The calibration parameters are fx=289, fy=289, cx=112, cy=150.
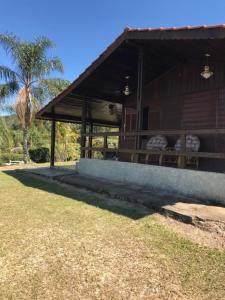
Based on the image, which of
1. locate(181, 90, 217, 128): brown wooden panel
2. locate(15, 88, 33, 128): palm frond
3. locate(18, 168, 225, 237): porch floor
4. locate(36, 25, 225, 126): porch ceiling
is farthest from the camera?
locate(15, 88, 33, 128): palm frond

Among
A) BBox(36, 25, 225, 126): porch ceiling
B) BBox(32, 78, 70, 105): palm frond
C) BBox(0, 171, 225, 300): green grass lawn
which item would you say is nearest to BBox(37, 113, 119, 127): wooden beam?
BBox(36, 25, 225, 126): porch ceiling

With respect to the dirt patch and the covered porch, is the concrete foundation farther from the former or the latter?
the dirt patch

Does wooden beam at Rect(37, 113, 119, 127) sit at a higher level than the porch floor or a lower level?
higher

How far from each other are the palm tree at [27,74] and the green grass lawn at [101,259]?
42.2 ft

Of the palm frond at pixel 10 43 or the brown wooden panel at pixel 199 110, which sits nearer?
the brown wooden panel at pixel 199 110

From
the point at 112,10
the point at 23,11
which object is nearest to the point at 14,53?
the point at 23,11

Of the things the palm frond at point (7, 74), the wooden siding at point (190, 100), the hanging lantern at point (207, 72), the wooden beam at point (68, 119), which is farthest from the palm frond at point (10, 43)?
the hanging lantern at point (207, 72)

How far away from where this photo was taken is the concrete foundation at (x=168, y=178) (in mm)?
5898

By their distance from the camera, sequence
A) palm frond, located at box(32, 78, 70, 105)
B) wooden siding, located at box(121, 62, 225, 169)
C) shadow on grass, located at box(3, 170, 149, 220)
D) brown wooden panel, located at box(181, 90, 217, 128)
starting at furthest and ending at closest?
palm frond, located at box(32, 78, 70, 105) → brown wooden panel, located at box(181, 90, 217, 128) → wooden siding, located at box(121, 62, 225, 169) → shadow on grass, located at box(3, 170, 149, 220)

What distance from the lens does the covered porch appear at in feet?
21.9

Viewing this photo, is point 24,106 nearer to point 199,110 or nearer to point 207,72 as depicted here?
point 199,110

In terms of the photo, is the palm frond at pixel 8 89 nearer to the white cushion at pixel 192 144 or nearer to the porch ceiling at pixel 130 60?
the porch ceiling at pixel 130 60

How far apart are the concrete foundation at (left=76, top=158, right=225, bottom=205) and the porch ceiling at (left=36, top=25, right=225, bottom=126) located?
2.77 m

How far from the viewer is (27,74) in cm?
1752
